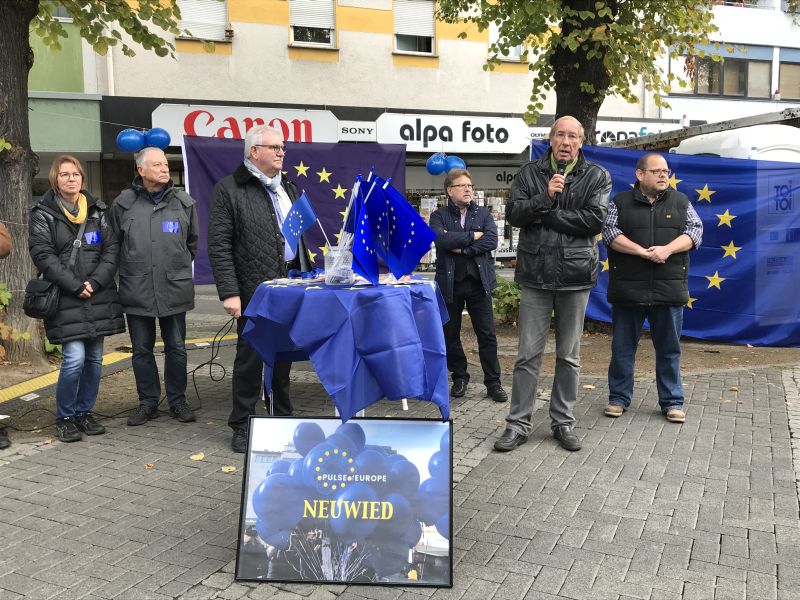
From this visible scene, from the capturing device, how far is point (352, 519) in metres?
3.23

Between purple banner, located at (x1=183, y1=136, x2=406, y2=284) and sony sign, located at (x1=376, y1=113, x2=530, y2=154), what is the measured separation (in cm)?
1001

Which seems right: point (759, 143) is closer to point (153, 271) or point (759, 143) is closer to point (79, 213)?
point (153, 271)

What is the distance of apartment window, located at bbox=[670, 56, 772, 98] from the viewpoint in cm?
2220

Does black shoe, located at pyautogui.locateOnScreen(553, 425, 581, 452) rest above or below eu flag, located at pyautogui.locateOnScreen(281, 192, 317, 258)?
below

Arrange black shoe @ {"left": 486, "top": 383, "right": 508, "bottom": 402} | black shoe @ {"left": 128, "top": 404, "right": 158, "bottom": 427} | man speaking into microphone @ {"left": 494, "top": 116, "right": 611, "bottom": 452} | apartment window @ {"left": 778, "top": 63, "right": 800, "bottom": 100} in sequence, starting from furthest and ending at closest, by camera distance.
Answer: apartment window @ {"left": 778, "top": 63, "right": 800, "bottom": 100} < black shoe @ {"left": 486, "top": 383, "right": 508, "bottom": 402} < black shoe @ {"left": 128, "top": 404, "right": 158, "bottom": 427} < man speaking into microphone @ {"left": 494, "top": 116, "right": 611, "bottom": 452}

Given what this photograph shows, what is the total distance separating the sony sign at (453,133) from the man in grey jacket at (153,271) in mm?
12678

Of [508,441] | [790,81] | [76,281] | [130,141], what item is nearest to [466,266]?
[508,441]

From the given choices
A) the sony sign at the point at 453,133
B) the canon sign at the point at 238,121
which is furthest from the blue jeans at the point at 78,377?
the sony sign at the point at 453,133

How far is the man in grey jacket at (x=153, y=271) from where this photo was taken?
5.55 m

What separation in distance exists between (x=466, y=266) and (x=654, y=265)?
1.45 meters

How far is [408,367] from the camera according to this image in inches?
132

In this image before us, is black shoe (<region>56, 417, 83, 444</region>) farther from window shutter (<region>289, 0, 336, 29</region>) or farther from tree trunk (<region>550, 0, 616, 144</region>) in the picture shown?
window shutter (<region>289, 0, 336, 29</region>)

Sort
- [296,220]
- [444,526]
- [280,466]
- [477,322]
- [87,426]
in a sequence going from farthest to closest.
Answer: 1. [477,322]
2. [87,426]
3. [296,220]
4. [280,466]
5. [444,526]

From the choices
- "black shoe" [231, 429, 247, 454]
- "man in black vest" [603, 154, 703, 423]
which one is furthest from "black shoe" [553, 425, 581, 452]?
"black shoe" [231, 429, 247, 454]
